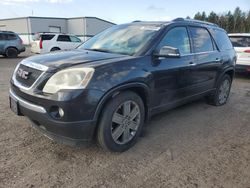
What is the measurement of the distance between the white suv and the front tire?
701 centimetres

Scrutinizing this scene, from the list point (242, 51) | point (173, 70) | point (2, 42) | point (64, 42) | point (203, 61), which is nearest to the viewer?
point (173, 70)

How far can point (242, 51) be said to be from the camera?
927 centimetres

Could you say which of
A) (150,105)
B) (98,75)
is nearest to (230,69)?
(150,105)

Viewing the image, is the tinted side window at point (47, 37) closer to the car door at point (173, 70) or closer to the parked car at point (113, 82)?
the parked car at point (113, 82)

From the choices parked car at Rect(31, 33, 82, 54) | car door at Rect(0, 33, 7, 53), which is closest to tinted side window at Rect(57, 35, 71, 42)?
parked car at Rect(31, 33, 82, 54)

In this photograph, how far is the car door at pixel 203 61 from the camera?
4609 mm

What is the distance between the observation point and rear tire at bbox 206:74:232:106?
574 cm

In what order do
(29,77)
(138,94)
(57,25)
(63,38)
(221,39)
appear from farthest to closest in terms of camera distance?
(57,25) → (63,38) → (221,39) → (138,94) → (29,77)

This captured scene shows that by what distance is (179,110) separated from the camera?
544 cm

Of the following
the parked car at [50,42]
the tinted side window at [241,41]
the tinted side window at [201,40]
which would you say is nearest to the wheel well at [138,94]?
the tinted side window at [201,40]

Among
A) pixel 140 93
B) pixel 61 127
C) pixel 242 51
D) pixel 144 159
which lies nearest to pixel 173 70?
pixel 140 93

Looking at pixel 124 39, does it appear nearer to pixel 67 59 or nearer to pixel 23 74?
pixel 67 59

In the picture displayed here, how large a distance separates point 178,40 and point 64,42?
44.8 ft

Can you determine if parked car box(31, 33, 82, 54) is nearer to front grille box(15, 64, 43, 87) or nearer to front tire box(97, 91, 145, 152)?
front grille box(15, 64, 43, 87)
